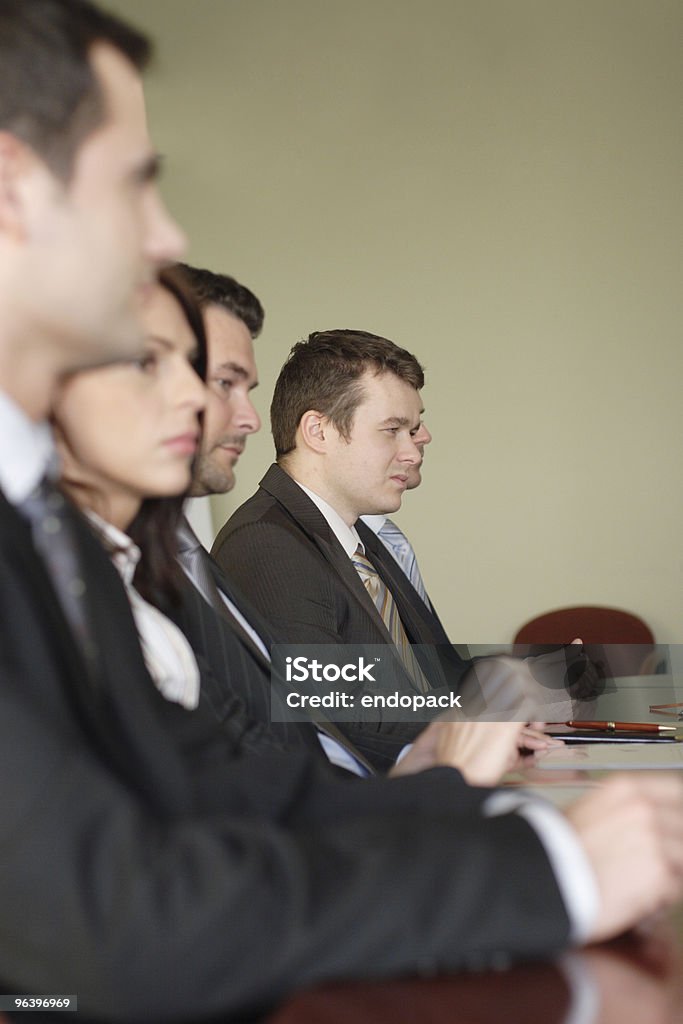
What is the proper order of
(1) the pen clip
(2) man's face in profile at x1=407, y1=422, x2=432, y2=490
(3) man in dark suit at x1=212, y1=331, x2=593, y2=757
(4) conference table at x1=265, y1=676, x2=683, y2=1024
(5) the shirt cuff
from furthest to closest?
(2) man's face in profile at x1=407, y1=422, x2=432, y2=490
(3) man in dark suit at x1=212, y1=331, x2=593, y2=757
(1) the pen clip
(5) the shirt cuff
(4) conference table at x1=265, y1=676, x2=683, y2=1024

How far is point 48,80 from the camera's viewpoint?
3.04 ft

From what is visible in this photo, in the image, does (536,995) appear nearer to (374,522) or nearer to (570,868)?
(570,868)

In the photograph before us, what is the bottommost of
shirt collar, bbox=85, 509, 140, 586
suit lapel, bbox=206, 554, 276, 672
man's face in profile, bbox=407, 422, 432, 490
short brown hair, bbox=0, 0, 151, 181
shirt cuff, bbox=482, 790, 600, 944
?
shirt cuff, bbox=482, 790, 600, 944

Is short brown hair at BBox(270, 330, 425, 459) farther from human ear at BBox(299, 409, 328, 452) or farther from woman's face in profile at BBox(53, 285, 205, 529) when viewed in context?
woman's face in profile at BBox(53, 285, 205, 529)

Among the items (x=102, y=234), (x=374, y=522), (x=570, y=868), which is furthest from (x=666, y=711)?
(x=102, y=234)

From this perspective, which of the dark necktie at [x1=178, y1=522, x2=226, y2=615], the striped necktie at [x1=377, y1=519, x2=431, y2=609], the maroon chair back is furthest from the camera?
the maroon chair back

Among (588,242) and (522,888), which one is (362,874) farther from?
(588,242)

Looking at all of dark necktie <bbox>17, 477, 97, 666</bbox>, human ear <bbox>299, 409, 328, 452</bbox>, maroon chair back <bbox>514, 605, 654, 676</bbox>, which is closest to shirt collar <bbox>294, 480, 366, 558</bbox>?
human ear <bbox>299, 409, 328, 452</bbox>

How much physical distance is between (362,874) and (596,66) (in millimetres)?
4920

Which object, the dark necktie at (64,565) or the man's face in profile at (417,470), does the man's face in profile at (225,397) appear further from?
the dark necktie at (64,565)

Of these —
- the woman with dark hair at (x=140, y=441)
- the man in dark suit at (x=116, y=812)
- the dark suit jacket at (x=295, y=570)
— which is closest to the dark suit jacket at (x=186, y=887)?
the man in dark suit at (x=116, y=812)

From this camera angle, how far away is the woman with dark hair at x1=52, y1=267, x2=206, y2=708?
1.28 meters

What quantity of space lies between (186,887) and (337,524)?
232 centimetres

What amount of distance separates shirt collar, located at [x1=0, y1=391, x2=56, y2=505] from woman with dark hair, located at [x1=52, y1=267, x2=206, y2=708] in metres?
0.26
